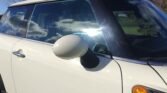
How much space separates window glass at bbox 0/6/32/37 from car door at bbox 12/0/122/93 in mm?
205

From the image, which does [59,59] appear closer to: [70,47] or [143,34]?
[70,47]

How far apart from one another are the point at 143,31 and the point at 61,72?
80 cm

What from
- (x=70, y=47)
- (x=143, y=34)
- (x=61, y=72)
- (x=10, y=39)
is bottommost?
(x=10, y=39)

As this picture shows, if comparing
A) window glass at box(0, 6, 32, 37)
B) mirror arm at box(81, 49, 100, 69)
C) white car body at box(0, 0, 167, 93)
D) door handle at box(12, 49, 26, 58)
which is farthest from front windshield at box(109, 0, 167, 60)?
window glass at box(0, 6, 32, 37)

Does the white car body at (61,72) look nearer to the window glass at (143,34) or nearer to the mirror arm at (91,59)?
the mirror arm at (91,59)

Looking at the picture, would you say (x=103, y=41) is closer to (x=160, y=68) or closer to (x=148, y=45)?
(x=148, y=45)

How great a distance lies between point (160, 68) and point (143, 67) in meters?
0.12

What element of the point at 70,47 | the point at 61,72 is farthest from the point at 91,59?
the point at 61,72

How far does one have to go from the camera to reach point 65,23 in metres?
3.66

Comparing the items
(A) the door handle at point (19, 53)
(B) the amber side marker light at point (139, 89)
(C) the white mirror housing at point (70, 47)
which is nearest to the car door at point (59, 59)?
(A) the door handle at point (19, 53)

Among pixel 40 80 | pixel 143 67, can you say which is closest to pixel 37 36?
pixel 40 80

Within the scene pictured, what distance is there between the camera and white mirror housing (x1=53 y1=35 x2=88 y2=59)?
2850 millimetres

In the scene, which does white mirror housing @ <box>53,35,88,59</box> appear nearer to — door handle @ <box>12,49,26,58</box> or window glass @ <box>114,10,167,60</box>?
window glass @ <box>114,10,167,60</box>

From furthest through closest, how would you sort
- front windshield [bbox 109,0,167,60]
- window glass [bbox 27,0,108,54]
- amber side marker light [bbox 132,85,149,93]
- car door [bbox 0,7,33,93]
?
car door [bbox 0,7,33,93] < window glass [bbox 27,0,108,54] < front windshield [bbox 109,0,167,60] < amber side marker light [bbox 132,85,149,93]
